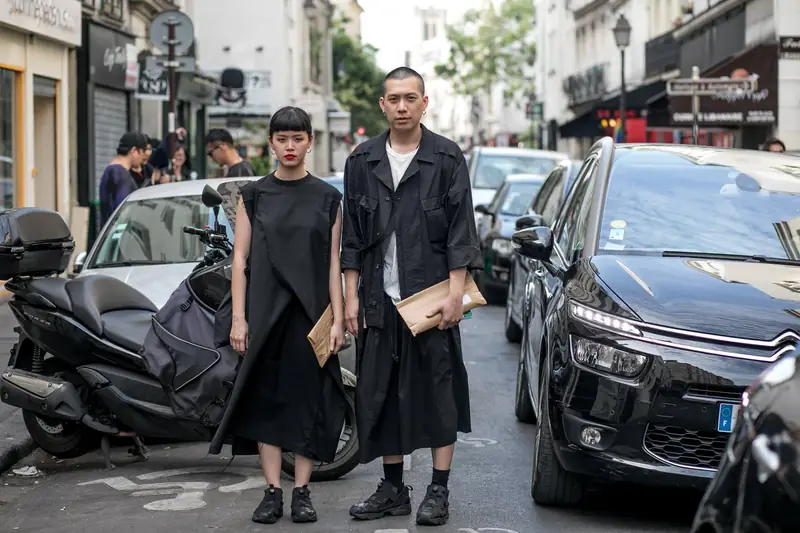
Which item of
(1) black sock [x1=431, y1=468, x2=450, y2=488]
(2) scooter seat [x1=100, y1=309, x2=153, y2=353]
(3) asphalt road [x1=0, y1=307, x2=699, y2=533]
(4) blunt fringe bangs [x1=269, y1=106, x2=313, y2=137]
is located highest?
(4) blunt fringe bangs [x1=269, y1=106, x2=313, y2=137]

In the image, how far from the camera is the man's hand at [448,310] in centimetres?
607

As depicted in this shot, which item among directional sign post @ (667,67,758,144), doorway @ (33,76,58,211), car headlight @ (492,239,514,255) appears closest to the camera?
car headlight @ (492,239,514,255)

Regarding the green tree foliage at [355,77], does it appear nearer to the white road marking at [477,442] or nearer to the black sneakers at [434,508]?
the white road marking at [477,442]

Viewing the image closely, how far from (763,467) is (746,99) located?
28.2 metres

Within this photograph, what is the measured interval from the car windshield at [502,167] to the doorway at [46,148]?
6346mm

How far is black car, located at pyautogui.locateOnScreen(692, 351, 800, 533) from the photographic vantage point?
269 cm

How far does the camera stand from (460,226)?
20.1 feet

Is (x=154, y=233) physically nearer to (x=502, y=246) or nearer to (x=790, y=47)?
(x=502, y=246)

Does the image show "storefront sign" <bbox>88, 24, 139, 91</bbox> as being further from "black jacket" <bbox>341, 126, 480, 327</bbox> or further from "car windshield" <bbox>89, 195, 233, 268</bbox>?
"black jacket" <bbox>341, 126, 480, 327</bbox>

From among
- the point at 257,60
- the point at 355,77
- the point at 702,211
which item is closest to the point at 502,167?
the point at 702,211

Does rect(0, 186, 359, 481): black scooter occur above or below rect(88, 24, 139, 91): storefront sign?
below

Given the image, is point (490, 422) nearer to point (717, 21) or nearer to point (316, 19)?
point (717, 21)

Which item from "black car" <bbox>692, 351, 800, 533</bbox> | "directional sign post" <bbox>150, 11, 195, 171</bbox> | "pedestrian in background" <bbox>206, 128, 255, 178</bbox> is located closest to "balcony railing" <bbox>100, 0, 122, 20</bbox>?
"directional sign post" <bbox>150, 11, 195, 171</bbox>

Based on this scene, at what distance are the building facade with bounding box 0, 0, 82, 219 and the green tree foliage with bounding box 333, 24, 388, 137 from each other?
5623 cm
